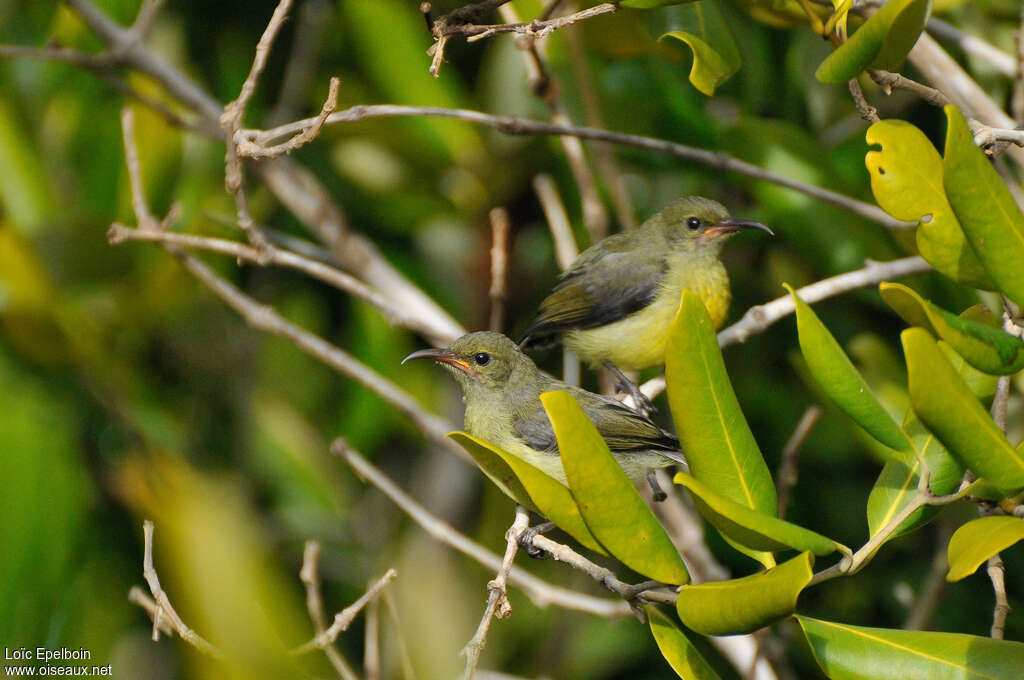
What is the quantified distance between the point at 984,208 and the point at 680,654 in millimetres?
1055

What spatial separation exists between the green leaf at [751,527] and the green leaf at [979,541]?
0.19 m

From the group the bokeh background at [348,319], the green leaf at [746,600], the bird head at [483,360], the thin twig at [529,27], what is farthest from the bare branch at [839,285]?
the green leaf at [746,600]

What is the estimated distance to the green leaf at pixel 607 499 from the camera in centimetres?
Result: 188

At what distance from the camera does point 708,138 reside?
4.07 m

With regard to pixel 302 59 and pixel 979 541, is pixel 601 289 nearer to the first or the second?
pixel 302 59

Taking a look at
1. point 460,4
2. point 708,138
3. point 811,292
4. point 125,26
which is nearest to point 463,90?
point 460,4

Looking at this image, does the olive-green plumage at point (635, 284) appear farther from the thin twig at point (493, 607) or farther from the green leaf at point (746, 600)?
the green leaf at point (746, 600)

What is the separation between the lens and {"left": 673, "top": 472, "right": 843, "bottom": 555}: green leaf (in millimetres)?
1761

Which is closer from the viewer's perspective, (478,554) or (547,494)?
(547,494)

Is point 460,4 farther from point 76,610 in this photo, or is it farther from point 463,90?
point 76,610

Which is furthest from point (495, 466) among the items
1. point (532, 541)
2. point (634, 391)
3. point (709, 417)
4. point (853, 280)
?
point (634, 391)

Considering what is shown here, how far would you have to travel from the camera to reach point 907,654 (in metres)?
2.00

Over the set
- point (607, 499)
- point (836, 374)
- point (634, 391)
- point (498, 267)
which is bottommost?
point (634, 391)

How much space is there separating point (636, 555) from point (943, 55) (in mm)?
2034
